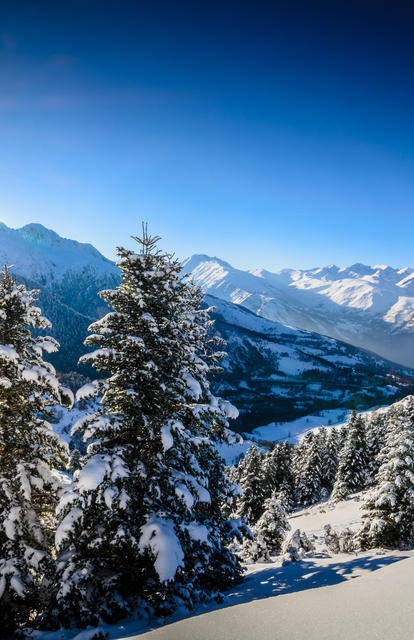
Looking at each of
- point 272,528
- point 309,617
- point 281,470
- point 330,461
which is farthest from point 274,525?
point 330,461

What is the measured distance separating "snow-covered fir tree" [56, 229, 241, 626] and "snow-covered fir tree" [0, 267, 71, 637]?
35.8 inches

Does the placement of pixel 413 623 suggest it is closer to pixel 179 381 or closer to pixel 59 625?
pixel 179 381

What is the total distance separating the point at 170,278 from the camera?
1098 cm

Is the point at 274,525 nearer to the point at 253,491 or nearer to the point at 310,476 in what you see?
the point at 253,491

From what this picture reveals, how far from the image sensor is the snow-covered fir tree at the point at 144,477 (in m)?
7.71

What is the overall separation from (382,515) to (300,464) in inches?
1799

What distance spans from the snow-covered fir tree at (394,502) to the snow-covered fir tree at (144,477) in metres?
6.97

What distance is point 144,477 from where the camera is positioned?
900cm

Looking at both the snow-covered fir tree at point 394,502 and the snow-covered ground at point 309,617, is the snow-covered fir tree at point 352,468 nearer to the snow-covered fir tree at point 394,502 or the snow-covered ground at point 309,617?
the snow-covered fir tree at point 394,502

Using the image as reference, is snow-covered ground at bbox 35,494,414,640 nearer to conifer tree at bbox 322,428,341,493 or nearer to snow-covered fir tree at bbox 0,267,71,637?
snow-covered fir tree at bbox 0,267,71,637

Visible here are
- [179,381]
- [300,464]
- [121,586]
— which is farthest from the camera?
[300,464]

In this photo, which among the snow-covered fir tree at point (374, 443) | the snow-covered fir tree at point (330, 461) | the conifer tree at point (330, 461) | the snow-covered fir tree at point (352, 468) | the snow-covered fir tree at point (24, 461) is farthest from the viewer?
the conifer tree at point (330, 461)

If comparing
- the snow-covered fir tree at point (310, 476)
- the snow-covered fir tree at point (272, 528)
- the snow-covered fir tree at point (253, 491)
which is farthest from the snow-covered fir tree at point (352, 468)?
the snow-covered fir tree at point (272, 528)

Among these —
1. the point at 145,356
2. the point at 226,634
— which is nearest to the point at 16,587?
the point at 226,634
